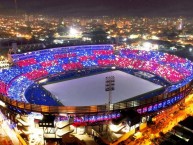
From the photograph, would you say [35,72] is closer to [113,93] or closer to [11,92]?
[11,92]

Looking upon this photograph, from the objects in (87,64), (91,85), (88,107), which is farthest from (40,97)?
(87,64)

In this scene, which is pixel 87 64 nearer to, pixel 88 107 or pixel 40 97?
pixel 40 97

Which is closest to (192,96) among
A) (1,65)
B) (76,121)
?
(76,121)

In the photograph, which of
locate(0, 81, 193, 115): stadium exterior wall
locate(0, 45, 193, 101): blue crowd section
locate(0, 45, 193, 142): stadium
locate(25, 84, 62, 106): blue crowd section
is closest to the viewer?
locate(0, 81, 193, 115): stadium exterior wall

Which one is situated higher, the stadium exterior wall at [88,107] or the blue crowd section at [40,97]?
the stadium exterior wall at [88,107]

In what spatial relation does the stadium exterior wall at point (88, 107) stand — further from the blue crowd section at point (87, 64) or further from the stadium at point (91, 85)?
the blue crowd section at point (87, 64)

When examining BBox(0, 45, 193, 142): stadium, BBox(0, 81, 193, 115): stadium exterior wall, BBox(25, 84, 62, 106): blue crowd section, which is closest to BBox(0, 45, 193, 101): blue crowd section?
BBox(0, 45, 193, 142): stadium

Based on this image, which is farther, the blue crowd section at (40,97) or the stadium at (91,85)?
the blue crowd section at (40,97)

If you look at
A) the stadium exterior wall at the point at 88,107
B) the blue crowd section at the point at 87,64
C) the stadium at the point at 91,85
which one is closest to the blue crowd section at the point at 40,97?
the stadium at the point at 91,85

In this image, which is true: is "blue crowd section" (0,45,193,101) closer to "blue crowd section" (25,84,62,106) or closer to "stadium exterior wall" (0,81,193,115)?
"blue crowd section" (25,84,62,106)
